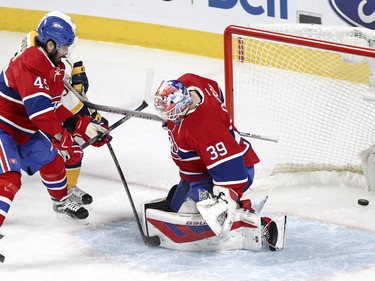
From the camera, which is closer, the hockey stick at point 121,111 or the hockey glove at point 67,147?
the hockey glove at point 67,147

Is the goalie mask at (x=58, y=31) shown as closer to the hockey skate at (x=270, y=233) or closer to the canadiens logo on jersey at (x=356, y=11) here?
the hockey skate at (x=270, y=233)

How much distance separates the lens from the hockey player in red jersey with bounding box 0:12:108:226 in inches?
168

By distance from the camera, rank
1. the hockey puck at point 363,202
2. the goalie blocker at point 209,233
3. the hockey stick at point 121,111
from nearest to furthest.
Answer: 1. the goalie blocker at point 209,233
2. the hockey stick at point 121,111
3. the hockey puck at point 363,202

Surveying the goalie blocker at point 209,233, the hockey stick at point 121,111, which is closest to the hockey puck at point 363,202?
the hockey stick at point 121,111

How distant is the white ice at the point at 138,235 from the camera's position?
4.11m

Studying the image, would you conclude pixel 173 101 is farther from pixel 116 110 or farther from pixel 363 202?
pixel 363 202

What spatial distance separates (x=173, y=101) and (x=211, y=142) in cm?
21

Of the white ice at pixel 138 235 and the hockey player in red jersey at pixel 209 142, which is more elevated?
the hockey player in red jersey at pixel 209 142

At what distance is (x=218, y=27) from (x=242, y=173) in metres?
2.61

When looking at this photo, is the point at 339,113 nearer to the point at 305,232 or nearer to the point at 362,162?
the point at 362,162

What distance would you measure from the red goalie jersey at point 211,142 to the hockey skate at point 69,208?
2.19 ft

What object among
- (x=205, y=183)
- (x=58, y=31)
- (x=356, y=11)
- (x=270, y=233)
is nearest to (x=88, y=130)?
(x=58, y=31)

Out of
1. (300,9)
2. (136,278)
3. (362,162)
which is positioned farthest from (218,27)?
(136,278)

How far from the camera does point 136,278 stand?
160 inches
